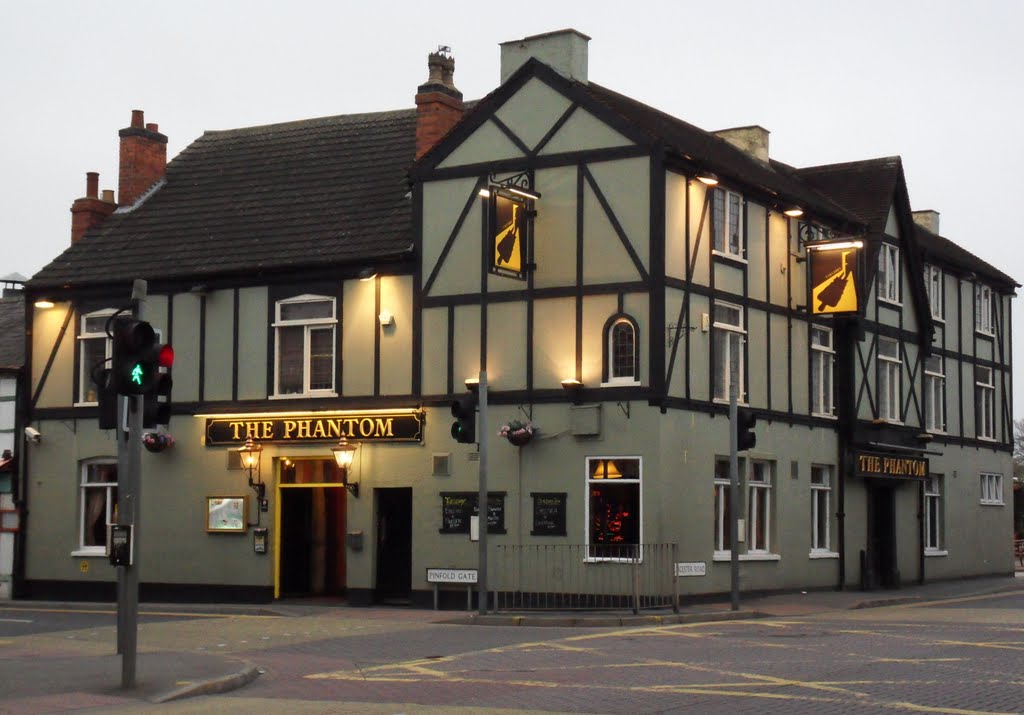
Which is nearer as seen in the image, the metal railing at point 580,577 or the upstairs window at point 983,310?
the metal railing at point 580,577

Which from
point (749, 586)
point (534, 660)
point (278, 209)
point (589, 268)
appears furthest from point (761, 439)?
point (534, 660)

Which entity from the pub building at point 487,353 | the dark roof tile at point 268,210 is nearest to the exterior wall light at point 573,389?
the pub building at point 487,353

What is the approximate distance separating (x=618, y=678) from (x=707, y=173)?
47.1ft

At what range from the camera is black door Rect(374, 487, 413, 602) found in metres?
29.1

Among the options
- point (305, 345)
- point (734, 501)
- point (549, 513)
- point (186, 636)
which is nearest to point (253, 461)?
point (305, 345)

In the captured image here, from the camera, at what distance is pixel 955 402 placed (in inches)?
1571

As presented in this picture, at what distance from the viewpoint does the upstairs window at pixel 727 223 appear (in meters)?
29.0

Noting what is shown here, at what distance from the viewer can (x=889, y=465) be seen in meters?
34.5

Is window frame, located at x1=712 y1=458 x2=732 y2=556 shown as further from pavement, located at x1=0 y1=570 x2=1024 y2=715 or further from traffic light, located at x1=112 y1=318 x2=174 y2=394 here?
traffic light, located at x1=112 y1=318 x2=174 y2=394

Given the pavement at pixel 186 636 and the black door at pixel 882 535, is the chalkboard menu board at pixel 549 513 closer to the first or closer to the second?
the pavement at pixel 186 636

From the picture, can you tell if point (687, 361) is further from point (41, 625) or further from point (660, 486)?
point (41, 625)

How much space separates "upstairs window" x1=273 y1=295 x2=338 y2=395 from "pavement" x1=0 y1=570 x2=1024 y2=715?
4.34m

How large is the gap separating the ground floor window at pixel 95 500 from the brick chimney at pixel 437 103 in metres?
9.32

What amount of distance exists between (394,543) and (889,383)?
1344 cm
